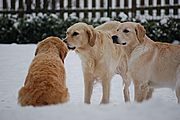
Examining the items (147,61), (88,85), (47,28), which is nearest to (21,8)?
(47,28)

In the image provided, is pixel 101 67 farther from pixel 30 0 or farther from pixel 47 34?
pixel 30 0

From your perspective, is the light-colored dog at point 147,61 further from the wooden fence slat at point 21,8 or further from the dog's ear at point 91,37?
the wooden fence slat at point 21,8

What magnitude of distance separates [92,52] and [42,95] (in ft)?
3.89

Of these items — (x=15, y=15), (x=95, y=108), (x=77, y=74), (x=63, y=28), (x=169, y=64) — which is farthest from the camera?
(x=15, y=15)

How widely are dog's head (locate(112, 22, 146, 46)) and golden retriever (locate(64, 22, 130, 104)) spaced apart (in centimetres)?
16

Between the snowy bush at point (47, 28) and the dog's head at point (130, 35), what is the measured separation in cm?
618

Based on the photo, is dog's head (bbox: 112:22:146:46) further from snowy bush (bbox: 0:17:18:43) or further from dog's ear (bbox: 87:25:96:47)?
snowy bush (bbox: 0:17:18:43)

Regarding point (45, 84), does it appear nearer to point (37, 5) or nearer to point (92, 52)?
point (92, 52)

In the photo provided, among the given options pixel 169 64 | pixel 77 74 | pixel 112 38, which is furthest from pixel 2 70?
pixel 169 64

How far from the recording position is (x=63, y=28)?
1144 centimetres

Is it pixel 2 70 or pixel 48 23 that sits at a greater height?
pixel 48 23

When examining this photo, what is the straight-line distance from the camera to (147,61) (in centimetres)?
512

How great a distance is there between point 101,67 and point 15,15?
7839 mm

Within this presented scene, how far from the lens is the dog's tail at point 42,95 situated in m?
4.13
